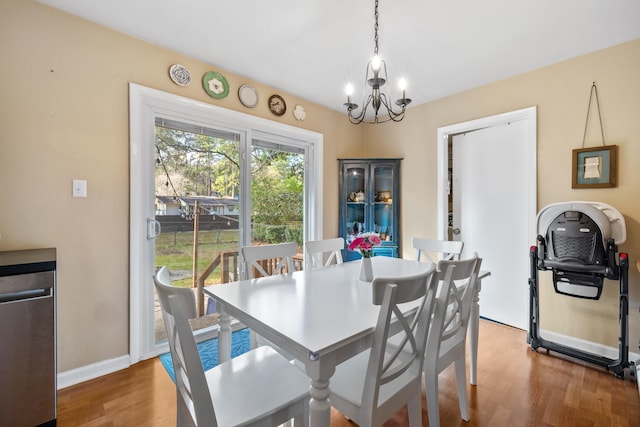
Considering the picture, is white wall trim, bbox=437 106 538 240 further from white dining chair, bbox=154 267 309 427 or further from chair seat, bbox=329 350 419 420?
white dining chair, bbox=154 267 309 427

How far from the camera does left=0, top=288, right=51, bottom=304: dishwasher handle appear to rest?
138 centimetres

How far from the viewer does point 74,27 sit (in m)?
1.89

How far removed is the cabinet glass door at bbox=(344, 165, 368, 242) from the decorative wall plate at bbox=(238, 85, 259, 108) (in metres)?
1.41

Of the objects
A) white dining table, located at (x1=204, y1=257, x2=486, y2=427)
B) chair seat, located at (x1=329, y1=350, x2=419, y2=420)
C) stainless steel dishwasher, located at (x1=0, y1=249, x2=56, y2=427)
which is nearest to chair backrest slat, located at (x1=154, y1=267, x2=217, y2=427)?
white dining table, located at (x1=204, y1=257, x2=486, y2=427)

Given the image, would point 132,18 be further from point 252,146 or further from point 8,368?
point 8,368

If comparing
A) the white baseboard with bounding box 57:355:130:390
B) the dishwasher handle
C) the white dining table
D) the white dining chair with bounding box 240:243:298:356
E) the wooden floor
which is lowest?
the wooden floor

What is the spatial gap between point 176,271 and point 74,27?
1893mm

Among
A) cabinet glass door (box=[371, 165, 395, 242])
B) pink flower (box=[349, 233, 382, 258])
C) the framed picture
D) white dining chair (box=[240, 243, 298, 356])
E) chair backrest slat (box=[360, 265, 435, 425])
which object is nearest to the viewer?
chair backrest slat (box=[360, 265, 435, 425])

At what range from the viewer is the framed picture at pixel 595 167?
2186 millimetres

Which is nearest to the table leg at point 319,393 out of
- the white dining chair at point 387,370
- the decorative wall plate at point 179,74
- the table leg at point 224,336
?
the white dining chair at point 387,370

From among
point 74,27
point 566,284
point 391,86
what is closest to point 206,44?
point 74,27

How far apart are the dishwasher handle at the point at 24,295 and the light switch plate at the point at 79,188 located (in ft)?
2.30

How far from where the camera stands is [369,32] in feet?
6.66

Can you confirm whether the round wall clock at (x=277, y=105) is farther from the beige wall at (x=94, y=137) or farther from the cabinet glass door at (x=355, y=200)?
the cabinet glass door at (x=355, y=200)
